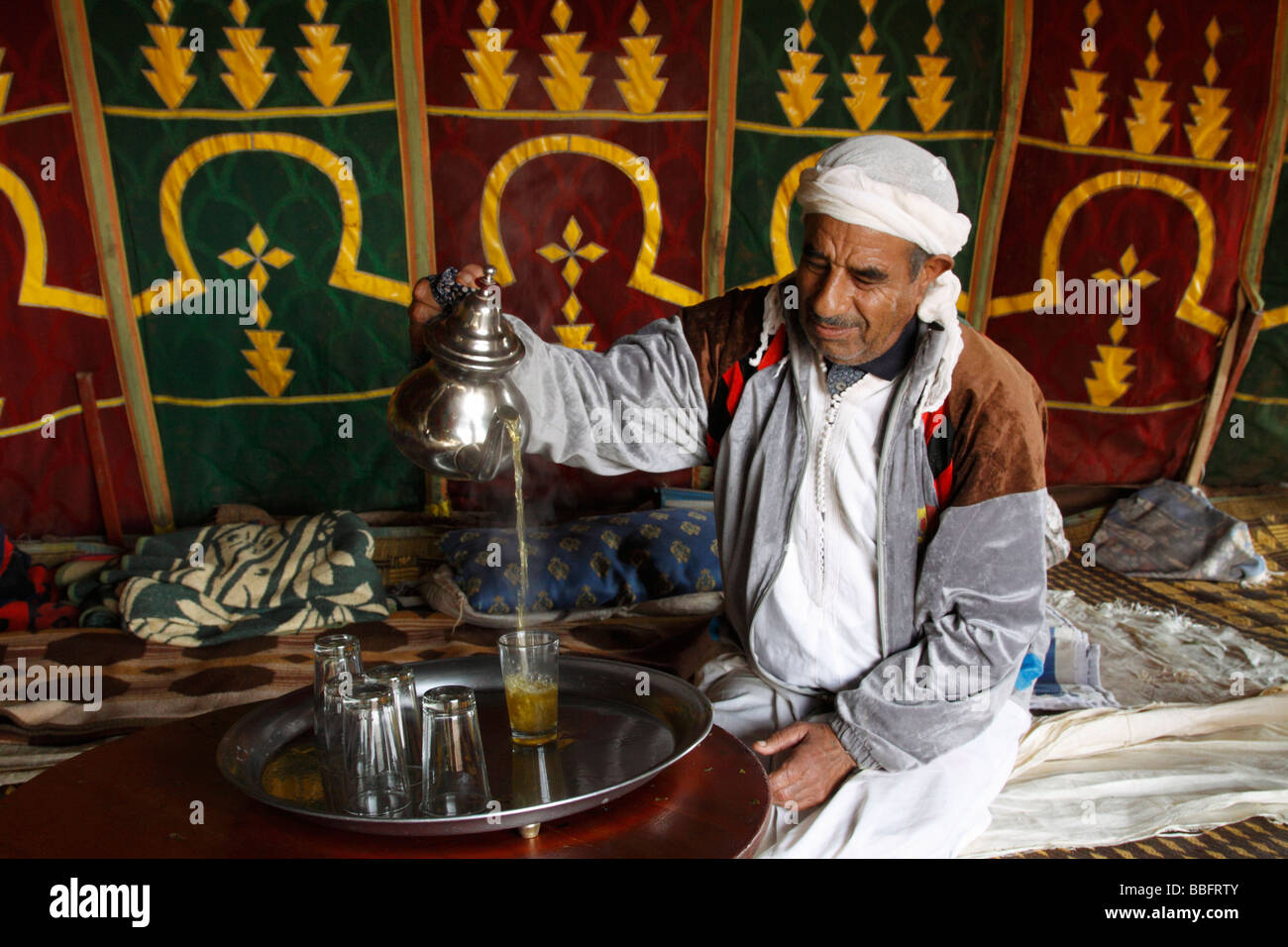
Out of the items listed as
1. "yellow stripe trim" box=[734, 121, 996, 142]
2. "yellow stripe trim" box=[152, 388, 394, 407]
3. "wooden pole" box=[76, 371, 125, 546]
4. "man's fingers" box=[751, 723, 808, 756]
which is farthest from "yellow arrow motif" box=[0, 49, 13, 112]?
"man's fingers" box=[751, 723, 808, 756]

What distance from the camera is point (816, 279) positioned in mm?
1617

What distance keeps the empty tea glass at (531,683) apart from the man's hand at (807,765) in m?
0.37

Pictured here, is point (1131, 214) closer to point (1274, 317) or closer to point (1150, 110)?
point (1150, 110)

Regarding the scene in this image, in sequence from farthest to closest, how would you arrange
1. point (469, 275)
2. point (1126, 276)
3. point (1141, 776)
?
point (1126, 276) < point (1141, 776) < point (469, 275)

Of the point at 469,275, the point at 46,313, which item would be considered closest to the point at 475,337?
the point at 469,275

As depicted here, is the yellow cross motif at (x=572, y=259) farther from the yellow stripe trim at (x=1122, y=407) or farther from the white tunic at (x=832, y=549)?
the white tunic at (x=832, y=549)

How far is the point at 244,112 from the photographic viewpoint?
3.19 m

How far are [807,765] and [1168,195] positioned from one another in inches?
115

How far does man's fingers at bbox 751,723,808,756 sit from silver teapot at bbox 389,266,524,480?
1.84 ft

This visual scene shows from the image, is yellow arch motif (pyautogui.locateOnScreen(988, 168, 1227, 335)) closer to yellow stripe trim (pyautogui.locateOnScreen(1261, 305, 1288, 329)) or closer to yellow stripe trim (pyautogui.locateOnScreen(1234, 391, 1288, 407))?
yellow stripe trim (pyautogui.locateOnScreen(1261, 305, 1288, 329))

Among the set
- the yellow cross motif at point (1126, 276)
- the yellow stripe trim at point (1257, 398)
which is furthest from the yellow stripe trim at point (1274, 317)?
the yellow cross motif at point (1126, 276)

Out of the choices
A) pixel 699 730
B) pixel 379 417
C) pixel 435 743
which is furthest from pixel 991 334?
pixel 435 743

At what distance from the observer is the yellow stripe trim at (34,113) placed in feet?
9.93

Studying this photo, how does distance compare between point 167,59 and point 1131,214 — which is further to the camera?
point 1131,214
